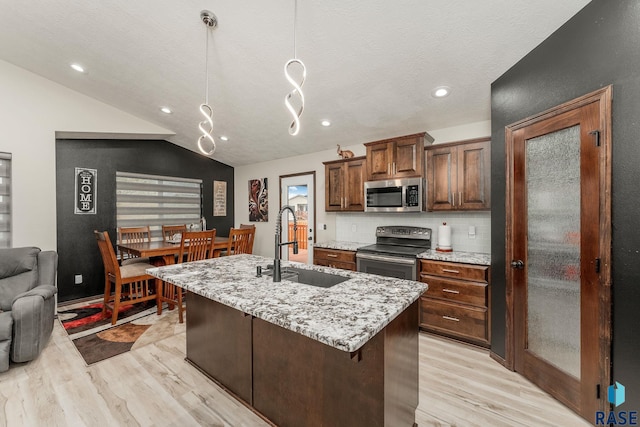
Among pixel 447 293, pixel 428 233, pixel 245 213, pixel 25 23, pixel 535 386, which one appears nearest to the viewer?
pixel 535 386

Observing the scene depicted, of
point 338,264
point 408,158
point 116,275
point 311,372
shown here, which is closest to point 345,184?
point 408,158

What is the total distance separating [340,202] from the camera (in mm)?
3877

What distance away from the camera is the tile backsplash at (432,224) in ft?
9.96

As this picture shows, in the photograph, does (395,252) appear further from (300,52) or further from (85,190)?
(85,190)

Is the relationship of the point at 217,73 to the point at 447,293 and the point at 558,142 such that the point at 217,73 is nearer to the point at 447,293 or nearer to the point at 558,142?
the point at 558,142

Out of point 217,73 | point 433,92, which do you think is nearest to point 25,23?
point 217,73

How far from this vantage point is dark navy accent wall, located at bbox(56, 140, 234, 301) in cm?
382

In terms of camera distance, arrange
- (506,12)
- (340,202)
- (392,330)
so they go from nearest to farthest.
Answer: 1. (392,330)
2. (506,12)
3. (340,202)

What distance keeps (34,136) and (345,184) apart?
4107mm

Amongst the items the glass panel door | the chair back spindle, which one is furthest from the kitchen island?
the glass panel door

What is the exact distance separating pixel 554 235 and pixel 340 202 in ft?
8.00

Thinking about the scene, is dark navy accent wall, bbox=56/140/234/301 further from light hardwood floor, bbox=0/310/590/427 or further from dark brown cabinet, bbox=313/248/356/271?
dark brown cabinet, bbox=313/248/356/271

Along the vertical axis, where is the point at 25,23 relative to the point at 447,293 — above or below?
above

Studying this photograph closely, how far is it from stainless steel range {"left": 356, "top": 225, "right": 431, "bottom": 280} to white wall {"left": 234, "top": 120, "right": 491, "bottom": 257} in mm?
149
